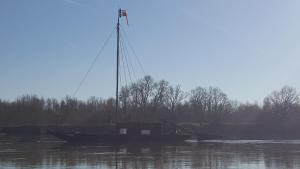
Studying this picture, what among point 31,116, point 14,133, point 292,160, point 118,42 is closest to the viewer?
point 292,160

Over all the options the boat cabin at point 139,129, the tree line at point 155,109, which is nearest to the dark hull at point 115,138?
the boat cabin at point 139,129

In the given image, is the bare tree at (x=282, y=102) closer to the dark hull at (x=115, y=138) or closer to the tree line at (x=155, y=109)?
the tree line at (x=155, y=109)

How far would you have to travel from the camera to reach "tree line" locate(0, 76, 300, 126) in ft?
431

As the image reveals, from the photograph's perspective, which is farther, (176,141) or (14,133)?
(14,133)

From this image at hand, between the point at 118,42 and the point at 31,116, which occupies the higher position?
the point at 118,42

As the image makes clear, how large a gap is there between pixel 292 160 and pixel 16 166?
20.8 meters

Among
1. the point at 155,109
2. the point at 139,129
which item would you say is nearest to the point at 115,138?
the point at 139,129

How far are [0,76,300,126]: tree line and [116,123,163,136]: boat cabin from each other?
48.2 meters

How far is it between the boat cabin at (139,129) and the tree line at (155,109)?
48.2 metres

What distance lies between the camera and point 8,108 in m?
137

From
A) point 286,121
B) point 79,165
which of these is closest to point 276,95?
point 286,121

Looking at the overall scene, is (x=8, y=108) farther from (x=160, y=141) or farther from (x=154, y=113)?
(x=160, y=141)

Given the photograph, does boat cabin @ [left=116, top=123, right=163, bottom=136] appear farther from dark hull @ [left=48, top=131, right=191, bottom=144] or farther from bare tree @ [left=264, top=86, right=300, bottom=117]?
bare tree @ [left=264, top=86, right=300, bottom=117]

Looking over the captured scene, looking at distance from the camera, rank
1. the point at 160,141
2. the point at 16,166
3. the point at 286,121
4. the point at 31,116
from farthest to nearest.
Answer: the point at 31,116 → the point at 286,121 → the point at 160,141 → the point at 16,166
